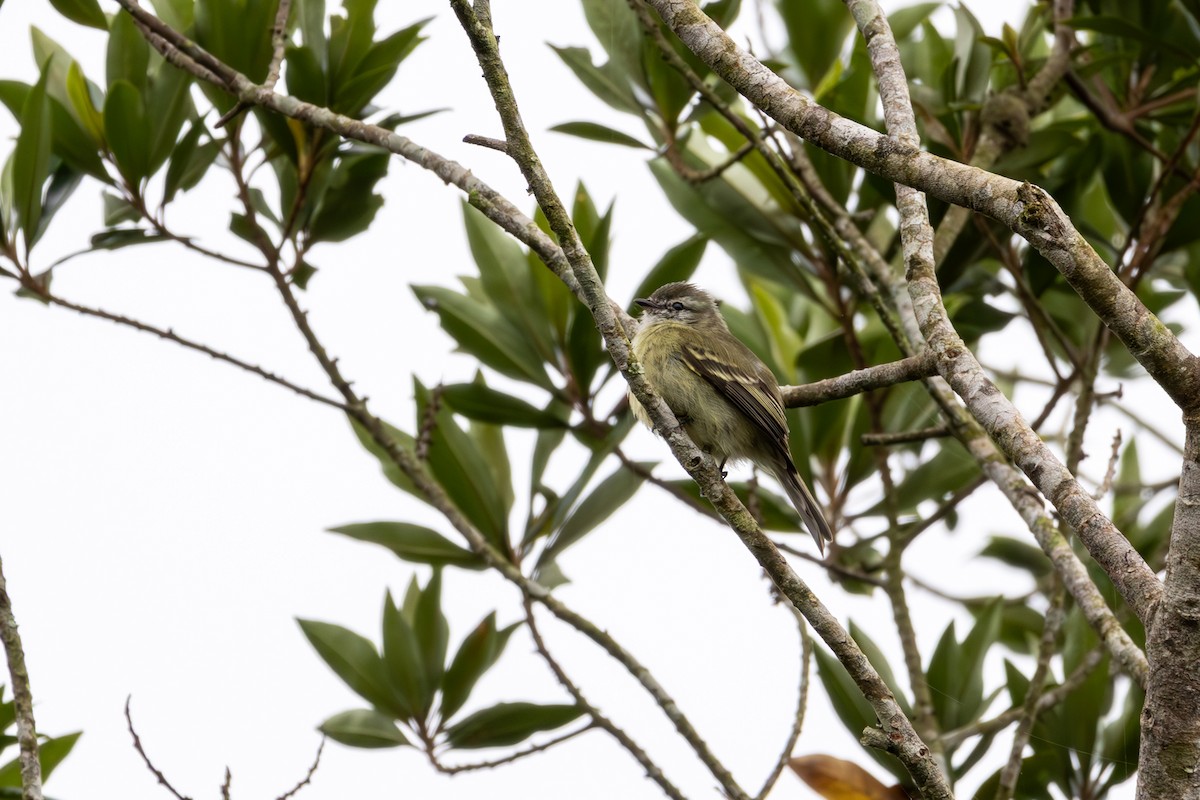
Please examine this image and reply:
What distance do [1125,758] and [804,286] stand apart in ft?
6.83

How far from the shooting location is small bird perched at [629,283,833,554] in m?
4.70

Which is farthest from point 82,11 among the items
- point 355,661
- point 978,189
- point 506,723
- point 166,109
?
point 978,189

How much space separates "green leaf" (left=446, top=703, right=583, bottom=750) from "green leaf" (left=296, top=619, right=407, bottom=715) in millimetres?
259

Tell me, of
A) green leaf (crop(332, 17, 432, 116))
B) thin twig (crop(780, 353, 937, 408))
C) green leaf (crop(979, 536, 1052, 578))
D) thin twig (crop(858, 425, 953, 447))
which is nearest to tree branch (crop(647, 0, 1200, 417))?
thin twig (crop(780, 353, 937, 408))

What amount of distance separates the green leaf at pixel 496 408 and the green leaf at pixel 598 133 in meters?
1.08

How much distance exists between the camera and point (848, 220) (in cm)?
420

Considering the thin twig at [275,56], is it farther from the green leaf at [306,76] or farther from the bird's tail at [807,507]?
the bird's tail at [807,507]

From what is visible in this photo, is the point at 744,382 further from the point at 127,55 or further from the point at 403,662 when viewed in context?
the point at 127,55

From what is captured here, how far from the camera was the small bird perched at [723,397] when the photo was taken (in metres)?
4.70

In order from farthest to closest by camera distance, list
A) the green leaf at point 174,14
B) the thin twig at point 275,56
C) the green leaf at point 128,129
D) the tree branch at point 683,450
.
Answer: the green leaf at point 174,14
the green leaf at point 128,129
the thin twig at point 275,56
the tree branch at point 683,450

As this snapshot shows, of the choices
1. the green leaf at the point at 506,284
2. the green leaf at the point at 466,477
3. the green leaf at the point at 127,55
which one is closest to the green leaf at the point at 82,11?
the green leaf at the point at 127,55

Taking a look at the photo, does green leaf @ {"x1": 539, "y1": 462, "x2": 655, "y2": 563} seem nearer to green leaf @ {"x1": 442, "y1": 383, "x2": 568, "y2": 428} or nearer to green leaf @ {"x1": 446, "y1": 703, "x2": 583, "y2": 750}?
green leaf @ {"x1": 442, "y1": 383, "x2": 568, "y2": 428}

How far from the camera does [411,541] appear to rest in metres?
4.61

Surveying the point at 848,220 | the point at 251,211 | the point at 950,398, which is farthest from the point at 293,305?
the point at 950,398
